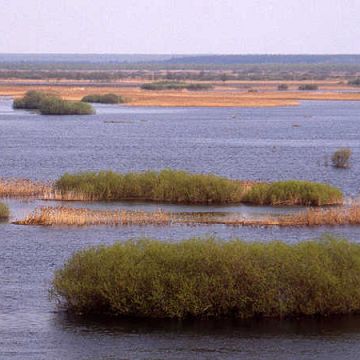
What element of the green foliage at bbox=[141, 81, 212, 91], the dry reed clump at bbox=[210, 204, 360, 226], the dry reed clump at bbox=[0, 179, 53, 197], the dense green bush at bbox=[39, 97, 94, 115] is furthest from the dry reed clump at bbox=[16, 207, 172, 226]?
the green foliage at bbox=[141, 81, 212, 91]

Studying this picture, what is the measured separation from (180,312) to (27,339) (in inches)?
144

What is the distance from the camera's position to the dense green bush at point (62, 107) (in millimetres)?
101375

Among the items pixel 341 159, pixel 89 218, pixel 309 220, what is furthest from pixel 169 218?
pixel 341 159

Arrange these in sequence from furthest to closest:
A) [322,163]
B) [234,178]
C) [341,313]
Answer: [322,163], [234,178], [341,313]

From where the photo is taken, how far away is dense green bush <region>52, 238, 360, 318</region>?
25.1 meters

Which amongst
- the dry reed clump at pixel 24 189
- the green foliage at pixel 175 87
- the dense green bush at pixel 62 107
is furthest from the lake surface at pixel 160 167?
the green foliage at pixel 175 87

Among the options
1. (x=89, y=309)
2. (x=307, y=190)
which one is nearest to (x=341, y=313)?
(x=89, y=309)

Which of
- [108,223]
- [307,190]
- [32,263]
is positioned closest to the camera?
[32,263]

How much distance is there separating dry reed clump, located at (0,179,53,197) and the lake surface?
166cm

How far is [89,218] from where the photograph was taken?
3788 centimetres

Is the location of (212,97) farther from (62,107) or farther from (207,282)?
(207,282)

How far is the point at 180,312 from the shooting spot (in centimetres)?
2522

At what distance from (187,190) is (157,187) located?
1.36 metres

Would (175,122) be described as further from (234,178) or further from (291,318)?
(291,318)
